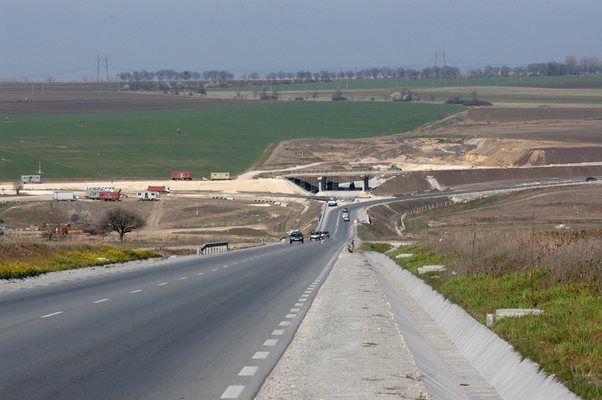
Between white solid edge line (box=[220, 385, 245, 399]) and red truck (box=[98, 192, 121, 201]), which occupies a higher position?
white solid edge line (box=[220, 385, 245, 399])

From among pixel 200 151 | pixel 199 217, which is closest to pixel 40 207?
pixel 199 217

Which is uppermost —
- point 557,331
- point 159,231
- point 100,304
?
point 557,331

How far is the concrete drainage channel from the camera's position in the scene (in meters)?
12.4

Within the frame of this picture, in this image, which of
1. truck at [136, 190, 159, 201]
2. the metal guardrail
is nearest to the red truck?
truck at [136, 190, 159, 201]

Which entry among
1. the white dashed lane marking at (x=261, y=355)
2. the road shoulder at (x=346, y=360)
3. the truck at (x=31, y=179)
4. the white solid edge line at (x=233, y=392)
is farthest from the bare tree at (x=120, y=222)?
the white solid edge line at (x=233, y=392)

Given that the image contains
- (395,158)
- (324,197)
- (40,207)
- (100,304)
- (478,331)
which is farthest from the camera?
(395,158)

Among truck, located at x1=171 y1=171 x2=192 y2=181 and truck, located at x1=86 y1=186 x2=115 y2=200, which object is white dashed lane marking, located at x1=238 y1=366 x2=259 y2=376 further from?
truck, located at x1=171 y1=171 x2=192 y2=181

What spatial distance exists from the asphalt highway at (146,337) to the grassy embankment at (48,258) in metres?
3.03

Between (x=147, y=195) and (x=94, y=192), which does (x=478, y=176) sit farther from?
(x=94, y=192)

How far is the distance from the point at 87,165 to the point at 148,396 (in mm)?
147856

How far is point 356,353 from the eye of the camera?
632 inches

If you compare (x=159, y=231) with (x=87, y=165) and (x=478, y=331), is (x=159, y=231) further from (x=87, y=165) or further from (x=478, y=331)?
(x=478, y=331)

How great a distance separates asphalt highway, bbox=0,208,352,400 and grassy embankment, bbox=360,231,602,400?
3212 mm

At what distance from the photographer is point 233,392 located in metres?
12.6
